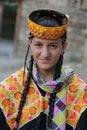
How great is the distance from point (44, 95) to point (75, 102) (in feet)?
0.70

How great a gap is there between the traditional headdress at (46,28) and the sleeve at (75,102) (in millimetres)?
368

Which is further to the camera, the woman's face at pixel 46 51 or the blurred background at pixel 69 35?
the blurred background at pixel 69 35

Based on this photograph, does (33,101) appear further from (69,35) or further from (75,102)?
(69,35)

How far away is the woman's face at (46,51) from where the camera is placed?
3458 millimetres

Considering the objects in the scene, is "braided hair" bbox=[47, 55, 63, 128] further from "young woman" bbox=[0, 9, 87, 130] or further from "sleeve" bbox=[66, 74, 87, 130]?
"sleeve" bbox=[66, 74, 87, 130]

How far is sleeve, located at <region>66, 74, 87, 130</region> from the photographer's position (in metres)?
3.60

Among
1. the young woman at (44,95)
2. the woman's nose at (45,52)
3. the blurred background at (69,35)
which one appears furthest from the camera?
the blurred background at (69,35)

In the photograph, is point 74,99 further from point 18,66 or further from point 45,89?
point 18,66

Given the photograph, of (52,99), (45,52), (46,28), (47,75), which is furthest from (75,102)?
(46,28)

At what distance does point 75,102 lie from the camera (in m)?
3.60

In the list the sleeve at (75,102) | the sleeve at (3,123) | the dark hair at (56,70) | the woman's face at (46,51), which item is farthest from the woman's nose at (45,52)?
the sleeve at (3,123)

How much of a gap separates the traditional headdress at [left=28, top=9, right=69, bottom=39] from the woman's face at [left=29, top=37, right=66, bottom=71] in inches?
1.6

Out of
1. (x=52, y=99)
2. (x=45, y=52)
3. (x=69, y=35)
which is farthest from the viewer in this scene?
(x=69, y=35)

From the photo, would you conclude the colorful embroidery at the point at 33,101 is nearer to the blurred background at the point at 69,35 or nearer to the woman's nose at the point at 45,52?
the woman's nose at the point at 45,52
